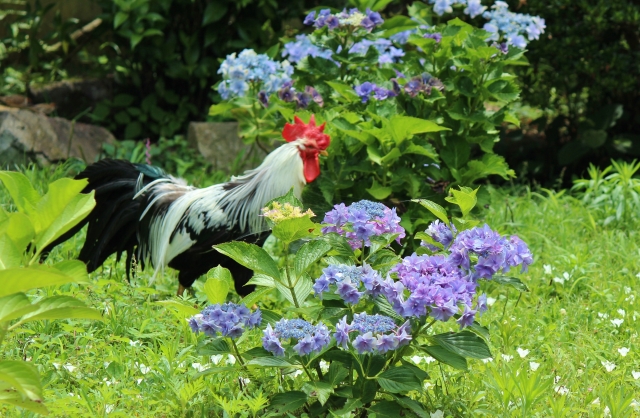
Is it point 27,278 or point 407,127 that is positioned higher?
point 27,278

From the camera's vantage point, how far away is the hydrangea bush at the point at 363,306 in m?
2.24

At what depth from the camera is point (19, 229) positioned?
2.15 m

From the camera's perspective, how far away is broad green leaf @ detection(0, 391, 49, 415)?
7.04 ft

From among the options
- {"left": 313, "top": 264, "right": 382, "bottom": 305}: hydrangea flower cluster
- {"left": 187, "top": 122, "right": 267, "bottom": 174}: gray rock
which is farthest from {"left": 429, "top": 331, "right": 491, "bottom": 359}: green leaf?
{"left": 187, "top": 122, "right": 267, "bottom": 174}: gray rock

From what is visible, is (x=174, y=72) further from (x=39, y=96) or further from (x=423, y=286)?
(x=423, y=286)

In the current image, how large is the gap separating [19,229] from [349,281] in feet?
2.93

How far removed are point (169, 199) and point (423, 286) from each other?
1982 mm

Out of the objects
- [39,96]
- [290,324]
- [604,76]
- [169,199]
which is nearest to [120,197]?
[169,199]

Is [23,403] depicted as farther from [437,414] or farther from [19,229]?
[437,414]

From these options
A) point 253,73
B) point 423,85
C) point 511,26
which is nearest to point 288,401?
point 423,85

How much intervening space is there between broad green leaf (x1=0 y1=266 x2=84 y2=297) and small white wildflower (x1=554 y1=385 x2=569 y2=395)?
5.74ft

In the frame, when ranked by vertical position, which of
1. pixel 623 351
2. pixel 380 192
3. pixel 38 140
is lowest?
pixel 623 351

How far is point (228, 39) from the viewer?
21.2 feet

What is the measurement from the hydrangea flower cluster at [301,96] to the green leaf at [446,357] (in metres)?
2.03
